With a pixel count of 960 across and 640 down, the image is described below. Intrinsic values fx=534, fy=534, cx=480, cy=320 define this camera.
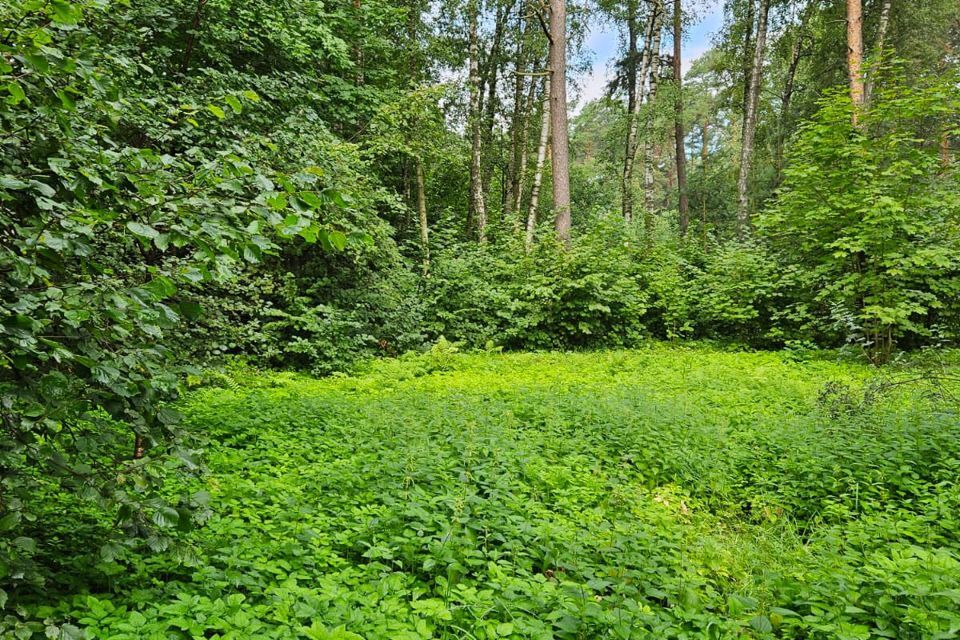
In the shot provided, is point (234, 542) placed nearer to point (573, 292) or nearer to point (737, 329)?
point (573, 292)

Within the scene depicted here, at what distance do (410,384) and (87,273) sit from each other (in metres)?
5.64

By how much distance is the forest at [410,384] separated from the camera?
2.09 metres

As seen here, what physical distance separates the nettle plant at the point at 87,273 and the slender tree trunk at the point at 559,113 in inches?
467

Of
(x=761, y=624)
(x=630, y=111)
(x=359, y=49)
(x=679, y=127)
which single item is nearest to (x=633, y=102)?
(x=630, y=111)

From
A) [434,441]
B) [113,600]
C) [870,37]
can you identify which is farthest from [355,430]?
[870,37]

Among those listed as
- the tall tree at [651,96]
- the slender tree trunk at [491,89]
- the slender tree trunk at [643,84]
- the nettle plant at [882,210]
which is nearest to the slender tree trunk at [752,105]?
the tall tree at [651,96]

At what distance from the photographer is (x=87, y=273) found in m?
2.24

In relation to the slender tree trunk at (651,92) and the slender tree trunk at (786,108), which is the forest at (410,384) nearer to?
the slender tree trunk at (651,92)

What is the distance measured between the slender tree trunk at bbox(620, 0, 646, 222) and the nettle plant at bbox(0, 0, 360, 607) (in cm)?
1800

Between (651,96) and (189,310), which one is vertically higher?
(651,96)

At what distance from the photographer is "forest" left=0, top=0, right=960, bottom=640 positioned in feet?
6.87

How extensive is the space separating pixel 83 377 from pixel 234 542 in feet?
4.30

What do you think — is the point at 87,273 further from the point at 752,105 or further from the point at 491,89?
the point at 491,89

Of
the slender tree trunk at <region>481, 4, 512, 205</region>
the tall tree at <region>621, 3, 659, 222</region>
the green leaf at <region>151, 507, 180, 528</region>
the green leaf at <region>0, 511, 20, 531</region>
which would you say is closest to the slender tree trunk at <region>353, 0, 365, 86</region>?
the slender tree trunk at <region>481, 4, 512, 205</region>
